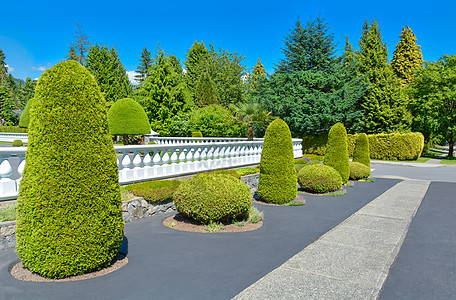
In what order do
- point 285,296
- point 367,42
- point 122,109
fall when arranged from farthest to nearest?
1. point 367,42
2. point 122,109
3. point 285,296

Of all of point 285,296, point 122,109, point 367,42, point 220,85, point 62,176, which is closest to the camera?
point 285,296

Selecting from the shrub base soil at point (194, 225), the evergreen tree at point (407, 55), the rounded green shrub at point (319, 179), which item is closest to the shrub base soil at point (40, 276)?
the shrub base soil at point (194, 225)

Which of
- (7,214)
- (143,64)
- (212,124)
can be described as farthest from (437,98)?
(143,64)

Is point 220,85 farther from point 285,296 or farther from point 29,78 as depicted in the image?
point 29,78

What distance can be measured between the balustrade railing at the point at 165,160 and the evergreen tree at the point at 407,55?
Result: 43.1 m

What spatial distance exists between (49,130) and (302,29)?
107 ft

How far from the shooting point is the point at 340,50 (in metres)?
31.9

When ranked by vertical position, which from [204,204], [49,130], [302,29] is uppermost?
[302,29]

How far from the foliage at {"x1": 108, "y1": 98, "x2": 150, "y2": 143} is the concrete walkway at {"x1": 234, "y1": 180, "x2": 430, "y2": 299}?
1293 centimetres

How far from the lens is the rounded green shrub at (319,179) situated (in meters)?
11.4

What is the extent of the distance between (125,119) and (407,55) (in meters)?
46.8

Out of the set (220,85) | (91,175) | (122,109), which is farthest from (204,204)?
(220,85)

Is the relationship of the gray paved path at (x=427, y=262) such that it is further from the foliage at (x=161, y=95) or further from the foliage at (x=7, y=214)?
the foliage at (x=161, y=95)

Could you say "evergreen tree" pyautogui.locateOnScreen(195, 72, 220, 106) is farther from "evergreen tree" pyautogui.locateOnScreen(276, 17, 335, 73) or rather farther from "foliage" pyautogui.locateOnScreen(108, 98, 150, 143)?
"foliage" pyautogui.locateOnScreen(108, 98, 150, 143)
